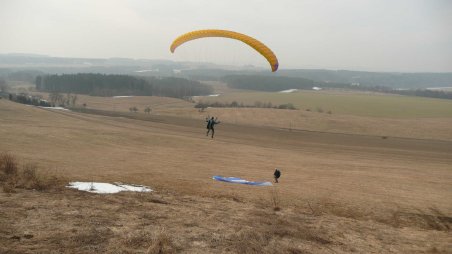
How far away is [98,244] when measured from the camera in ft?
28.4

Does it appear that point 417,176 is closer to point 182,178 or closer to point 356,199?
point 356,199

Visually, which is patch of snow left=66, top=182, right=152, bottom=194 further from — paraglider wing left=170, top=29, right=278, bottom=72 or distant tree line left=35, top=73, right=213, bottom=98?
distant tree line left=35, top=73, right=213, bottom=98

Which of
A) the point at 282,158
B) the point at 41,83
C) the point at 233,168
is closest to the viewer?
the point at 233,168

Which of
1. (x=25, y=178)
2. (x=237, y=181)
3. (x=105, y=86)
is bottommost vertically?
(x=237, y=181)

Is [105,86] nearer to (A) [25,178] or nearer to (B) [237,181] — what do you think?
(B) [237,181]

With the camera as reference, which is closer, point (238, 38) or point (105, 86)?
point (238, 38)

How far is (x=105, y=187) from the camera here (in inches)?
546

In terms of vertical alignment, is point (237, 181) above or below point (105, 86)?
below

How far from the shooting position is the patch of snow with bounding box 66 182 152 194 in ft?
44.0

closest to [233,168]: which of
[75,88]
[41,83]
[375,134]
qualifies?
[375,134]

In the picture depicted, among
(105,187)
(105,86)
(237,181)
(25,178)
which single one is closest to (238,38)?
(237,181)

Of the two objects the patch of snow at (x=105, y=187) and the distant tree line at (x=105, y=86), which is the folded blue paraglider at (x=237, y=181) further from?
the distant tree line at (x=105, y=86)

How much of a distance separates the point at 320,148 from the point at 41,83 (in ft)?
522

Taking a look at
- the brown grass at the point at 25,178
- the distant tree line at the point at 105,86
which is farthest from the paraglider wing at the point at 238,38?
the distant tree line at the point at 105,86
